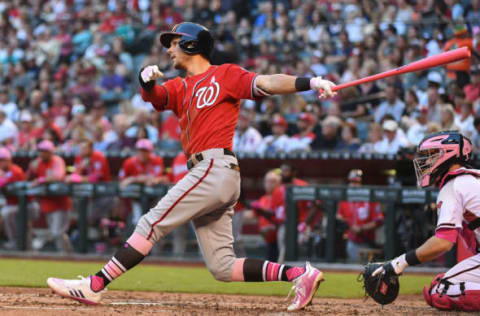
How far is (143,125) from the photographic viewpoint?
45.5 feet

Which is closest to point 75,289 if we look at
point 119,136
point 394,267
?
point 394,267

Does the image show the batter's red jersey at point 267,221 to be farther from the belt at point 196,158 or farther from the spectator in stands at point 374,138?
the belt at point 196,158

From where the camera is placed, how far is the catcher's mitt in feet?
18.4

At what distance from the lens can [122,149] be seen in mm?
14180

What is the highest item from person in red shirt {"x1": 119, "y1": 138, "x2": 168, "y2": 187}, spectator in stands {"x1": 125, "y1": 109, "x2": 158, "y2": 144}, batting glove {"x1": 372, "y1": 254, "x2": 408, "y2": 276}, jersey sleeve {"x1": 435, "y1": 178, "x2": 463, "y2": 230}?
spectator in stands {"x1": 125, "y1": 109, "x2": 158, "y2": 144}

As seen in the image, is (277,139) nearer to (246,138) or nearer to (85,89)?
(246,138)

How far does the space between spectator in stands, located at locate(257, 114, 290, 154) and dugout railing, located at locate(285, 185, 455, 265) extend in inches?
78.5

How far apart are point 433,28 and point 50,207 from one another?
22.5 feet

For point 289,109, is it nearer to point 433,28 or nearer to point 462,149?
point 433,28

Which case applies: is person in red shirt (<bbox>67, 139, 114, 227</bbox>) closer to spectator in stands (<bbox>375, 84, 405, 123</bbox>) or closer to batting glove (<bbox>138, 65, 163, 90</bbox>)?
spectator in stands (<bbox>375, 84, 405, 123</bbox>)

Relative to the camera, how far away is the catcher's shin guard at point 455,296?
584 cm

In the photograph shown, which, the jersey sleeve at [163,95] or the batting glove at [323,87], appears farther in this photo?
the jersey sleeve at [163,95]

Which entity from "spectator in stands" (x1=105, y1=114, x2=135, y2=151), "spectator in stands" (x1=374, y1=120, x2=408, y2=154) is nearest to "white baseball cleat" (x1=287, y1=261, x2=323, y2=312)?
"spectator in stands" (x1=374, y1=120, x2=408, y2=154)

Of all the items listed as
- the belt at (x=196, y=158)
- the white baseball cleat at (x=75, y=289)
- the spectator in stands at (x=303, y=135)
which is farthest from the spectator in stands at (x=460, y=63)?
the white baseball cleat at (x=75, y=289)
